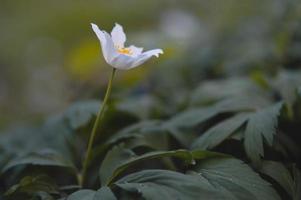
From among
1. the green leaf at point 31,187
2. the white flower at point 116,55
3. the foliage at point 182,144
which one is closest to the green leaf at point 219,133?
the foliage at point 182,144

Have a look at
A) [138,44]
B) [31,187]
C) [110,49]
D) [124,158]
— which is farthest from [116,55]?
[138,44]

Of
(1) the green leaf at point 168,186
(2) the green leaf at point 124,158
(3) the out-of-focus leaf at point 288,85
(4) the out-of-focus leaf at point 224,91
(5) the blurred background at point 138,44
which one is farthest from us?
(5) the blurred background at point 138,44

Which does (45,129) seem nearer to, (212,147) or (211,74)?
(212,147)

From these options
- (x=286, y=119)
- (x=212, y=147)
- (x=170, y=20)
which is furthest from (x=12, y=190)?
(x=170, y=20)

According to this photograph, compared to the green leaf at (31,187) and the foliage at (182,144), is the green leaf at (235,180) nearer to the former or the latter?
the foliage at (182,144)

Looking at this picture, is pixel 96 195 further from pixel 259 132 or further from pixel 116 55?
pixel 259 132

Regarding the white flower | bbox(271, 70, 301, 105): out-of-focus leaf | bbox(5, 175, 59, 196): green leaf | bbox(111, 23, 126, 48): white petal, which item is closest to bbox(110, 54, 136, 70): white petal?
the white flower
